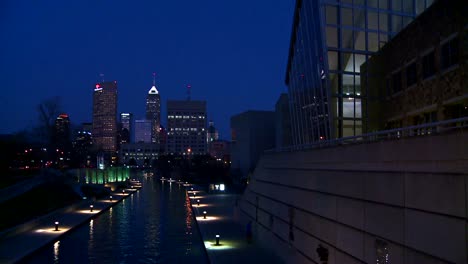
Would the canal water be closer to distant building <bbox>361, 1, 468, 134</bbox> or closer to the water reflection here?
the water reflection

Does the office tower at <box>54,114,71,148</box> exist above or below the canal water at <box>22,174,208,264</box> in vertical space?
above

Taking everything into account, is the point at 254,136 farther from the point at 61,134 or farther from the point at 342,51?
the point at 342,51

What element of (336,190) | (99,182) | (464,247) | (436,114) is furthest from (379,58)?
(99,182)

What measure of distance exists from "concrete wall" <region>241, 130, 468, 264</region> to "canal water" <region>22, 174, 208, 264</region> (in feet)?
19.2

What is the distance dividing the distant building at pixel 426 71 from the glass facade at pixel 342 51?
2630 millimetres

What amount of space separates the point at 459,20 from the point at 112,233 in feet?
78.1

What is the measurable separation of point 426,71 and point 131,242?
724 inches

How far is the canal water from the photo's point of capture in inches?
949

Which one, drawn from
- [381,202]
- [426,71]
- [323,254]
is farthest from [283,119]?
[381,202]

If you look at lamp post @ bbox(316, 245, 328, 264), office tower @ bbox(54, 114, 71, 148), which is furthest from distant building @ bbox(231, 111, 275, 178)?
lamp post @ bbox(316, 245, 328, 264)

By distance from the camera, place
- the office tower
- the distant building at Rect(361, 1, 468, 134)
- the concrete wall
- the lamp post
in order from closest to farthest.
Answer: the concrete wall < the lamp post < the distant building at Rect(361, 1, 468, 134) < the office tower

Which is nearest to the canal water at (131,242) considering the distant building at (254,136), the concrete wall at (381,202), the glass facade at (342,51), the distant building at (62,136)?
the concrete wall at (381,202)

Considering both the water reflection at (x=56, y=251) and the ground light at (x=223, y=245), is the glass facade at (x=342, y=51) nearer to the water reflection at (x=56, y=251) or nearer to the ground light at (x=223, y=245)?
the ground light at (x=223, y=245)

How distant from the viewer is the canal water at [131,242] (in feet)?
79.1
